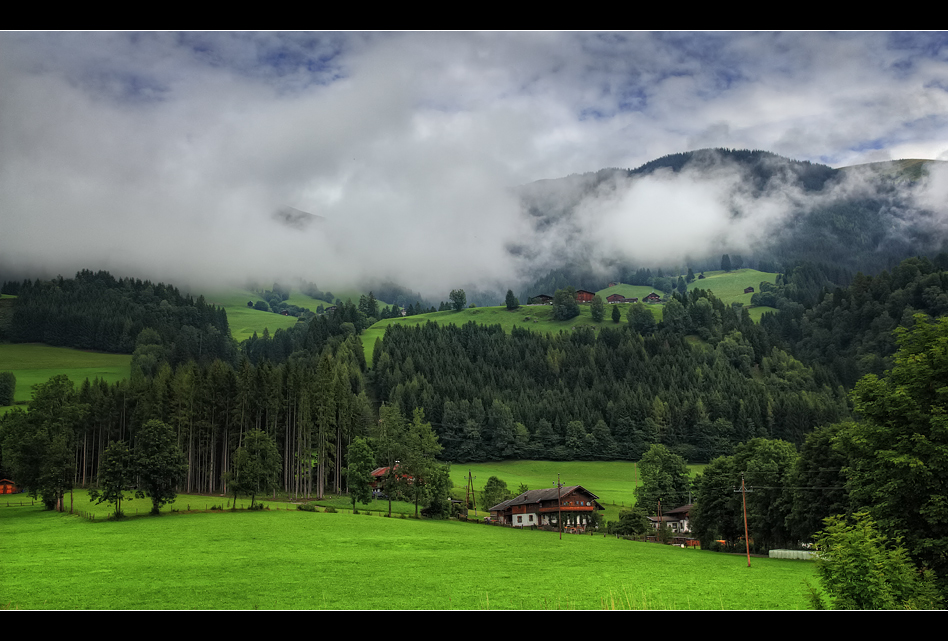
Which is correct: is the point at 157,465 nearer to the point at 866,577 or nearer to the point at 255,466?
the point at 255,466

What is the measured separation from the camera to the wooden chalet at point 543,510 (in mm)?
102062

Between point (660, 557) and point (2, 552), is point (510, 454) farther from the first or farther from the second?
point (2, 552)

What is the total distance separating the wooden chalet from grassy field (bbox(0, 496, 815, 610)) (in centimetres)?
2835

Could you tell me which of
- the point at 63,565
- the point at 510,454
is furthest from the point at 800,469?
the point at 510,454

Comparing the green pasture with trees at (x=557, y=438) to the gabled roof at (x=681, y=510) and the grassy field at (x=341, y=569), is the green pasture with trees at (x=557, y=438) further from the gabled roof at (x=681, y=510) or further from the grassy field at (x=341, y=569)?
the grassy field at (x=341, y=569)

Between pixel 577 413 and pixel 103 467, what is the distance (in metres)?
124

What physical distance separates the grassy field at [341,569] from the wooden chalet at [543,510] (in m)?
28.3

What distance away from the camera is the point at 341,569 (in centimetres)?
4531

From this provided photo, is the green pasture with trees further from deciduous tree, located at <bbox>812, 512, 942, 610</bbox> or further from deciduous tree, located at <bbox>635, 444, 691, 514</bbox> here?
deciduous tree, located at <bbox>635, 444, 691, 514</bbox>

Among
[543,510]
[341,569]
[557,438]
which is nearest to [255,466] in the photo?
[341,569]

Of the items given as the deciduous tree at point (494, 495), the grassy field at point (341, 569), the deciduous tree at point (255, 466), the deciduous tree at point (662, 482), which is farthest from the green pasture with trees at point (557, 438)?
the deciduous tree at point (494, 495)

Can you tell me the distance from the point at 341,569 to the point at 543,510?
62.4m

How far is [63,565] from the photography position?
43.3 metres

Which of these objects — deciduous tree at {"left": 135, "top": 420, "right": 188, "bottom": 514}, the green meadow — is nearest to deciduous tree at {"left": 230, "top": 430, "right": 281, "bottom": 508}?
deciduous tree at {"left": 135, "top": 420, "right": 188, "bottom": 514}
